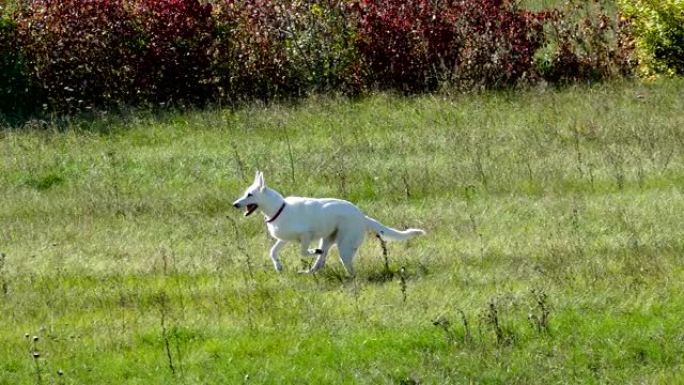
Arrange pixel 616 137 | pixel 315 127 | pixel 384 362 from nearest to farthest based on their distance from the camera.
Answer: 1. pixel 384 362
2. pixel 616 137
3. pixel 315 127

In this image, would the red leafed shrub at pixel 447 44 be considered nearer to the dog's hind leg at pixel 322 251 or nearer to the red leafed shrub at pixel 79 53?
the red leafed shrub at pixel 79 53

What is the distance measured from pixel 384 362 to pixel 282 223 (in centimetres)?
293

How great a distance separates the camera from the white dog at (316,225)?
40.9 ft

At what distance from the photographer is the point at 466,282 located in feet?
39.1

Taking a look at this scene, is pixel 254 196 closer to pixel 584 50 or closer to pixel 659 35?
pixel 659 35

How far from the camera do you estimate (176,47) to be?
70.6ft

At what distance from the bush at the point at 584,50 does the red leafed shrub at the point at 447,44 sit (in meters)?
0.44

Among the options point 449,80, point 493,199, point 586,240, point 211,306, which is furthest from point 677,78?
point 211,306

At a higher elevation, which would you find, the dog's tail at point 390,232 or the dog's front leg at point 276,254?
the dog's tail at point 390,232

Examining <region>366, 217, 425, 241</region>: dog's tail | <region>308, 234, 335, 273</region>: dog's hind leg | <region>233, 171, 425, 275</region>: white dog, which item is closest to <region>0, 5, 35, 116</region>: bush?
<region>233, 171, 425, 275</region>: white dog

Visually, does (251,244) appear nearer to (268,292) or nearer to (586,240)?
(268,292)

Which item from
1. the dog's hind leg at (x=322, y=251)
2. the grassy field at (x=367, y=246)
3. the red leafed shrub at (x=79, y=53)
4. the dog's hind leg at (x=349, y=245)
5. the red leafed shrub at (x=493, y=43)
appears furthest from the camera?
the red leafed shrub at (x=79, y=53)

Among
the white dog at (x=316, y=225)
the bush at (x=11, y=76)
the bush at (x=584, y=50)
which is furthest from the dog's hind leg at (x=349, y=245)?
the bush at (x=11, y=76)

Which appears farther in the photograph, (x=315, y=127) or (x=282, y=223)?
(x=315, y=127)
